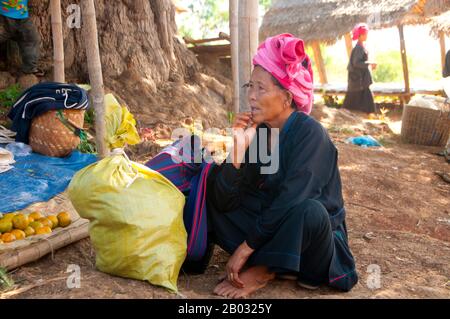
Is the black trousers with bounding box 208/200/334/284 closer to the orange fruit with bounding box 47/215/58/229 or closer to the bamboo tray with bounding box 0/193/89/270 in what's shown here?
the bamboo tray with bounding box 0/193/89/270

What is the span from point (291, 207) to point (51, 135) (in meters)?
2.73

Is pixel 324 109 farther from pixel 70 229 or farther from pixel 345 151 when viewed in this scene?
pixel 70 229

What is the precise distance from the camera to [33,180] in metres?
3.68

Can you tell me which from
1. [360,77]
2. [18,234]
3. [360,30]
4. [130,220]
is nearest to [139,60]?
[18,234]

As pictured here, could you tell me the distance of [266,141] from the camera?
255cm

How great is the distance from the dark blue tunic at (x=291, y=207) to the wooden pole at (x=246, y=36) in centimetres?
90

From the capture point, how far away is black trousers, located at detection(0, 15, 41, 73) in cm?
576

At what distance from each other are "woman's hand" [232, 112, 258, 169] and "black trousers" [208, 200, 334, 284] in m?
0.32

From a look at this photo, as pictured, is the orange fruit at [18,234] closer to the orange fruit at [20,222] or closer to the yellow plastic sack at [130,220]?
the orange fruit at [20,222]

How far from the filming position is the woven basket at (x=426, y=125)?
8.21m

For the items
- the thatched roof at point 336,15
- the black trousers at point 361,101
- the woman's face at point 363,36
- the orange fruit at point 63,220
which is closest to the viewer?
the orange fruit at point 63,220

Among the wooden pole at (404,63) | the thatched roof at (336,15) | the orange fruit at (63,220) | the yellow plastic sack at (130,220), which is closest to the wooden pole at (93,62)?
the orange fruit at (63,220)

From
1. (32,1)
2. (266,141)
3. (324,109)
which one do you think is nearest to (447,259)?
(266,141)

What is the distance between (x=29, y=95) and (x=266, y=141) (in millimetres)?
2582
